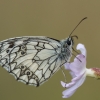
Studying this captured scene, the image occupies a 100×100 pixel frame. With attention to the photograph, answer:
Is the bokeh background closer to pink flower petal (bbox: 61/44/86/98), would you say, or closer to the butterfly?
the butterfly

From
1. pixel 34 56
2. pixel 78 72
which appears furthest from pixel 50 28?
pixel 78 72

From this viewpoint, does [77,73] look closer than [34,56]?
Yes

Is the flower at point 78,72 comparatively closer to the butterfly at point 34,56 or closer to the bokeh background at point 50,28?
the butterfly at point 34,56

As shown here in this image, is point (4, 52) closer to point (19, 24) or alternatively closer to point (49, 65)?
point (49, 65)

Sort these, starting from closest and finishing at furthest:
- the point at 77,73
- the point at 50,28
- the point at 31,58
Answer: the point at 77,73
the point at 31,58
the point at 50,28

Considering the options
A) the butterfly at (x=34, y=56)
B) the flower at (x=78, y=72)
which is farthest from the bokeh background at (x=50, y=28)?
the flower at (x=78, y=72)

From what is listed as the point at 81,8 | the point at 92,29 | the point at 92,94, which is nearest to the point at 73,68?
the point at 92,94

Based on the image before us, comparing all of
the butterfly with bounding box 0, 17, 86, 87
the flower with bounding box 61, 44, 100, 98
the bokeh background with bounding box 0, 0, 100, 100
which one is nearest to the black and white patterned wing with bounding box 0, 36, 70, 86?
the butterfly with bounding box 0, 17, 86, 87

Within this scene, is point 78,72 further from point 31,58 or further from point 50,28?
point 50,28
